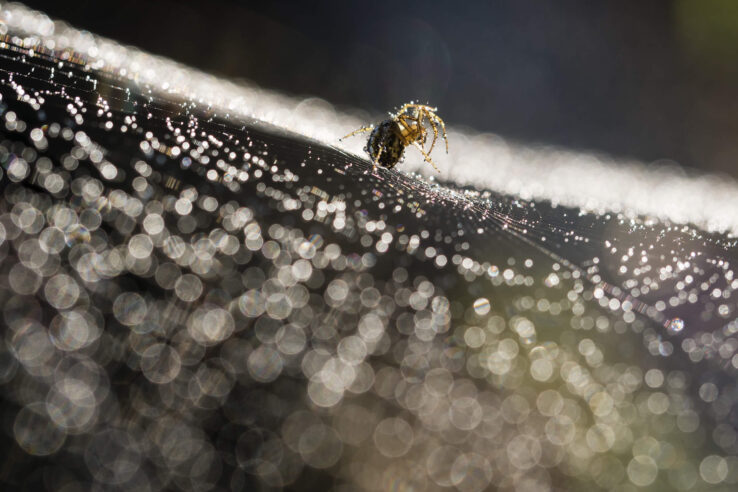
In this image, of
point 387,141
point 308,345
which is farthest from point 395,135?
point 308,345

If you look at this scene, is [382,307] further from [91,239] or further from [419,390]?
[91,239]

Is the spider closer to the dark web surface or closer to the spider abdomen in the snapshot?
the spider abdomen

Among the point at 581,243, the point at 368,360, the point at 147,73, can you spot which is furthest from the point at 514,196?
the point at 147,73

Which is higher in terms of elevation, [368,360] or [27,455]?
[368,360]

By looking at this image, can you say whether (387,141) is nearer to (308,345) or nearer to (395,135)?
(395,135)

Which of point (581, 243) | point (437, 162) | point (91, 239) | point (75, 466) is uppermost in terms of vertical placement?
point (437, 162)

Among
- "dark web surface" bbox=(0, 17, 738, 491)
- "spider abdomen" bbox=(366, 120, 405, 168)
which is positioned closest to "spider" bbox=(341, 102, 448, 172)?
"spider abdomen" bbox=(366, 120, 405, 168)
